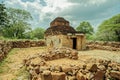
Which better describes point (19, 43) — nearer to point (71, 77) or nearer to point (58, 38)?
point (58, 38)

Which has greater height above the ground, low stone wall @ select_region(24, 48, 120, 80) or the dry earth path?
low stone wall @ select_region(24, 48, 120, 80)

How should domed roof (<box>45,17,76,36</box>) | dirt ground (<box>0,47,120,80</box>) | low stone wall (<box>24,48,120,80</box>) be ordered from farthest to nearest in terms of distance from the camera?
domed roof (<box>45,17,76,36</box>) < dirt ground (<box>0,47,120,80</box>) < low stone wall (<box>24,48,120,80</box>)

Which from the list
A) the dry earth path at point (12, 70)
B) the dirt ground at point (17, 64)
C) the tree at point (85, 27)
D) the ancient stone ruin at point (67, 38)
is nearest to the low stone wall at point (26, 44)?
the ancient stone ruin at point (67, 38)

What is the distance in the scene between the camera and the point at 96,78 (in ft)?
19.1

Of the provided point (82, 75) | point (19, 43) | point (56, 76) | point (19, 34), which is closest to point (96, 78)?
point (82, 75)

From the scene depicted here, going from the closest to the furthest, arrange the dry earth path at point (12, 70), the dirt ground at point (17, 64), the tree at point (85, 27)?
the dry earth path at point (12, 70), the dirt ground at point (17, 64), the tree at point (85, 27)

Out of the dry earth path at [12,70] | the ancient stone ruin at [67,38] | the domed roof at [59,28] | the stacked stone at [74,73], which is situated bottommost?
the dry earth path at [12,70]

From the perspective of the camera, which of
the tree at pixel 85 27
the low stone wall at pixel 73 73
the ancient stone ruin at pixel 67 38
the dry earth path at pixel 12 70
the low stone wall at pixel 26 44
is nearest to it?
the low stone wall at pixel 73 73

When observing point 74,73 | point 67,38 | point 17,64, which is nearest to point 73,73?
point 74,73

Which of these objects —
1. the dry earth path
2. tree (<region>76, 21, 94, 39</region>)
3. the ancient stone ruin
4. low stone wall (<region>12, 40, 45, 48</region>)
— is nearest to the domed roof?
the ancient stone ruin

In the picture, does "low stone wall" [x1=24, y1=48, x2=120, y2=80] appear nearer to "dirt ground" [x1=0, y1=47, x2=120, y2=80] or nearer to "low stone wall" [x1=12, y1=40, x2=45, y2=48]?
"dirt ground" [x1=0, y1=47, x2=120, y2=80]

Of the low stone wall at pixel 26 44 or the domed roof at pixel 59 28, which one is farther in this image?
the low stone wall at pixel 26 44

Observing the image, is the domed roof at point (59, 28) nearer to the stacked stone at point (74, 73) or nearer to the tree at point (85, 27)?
the stacked stone at point (74, 73)

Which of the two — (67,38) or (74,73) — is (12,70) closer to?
(74,73)
